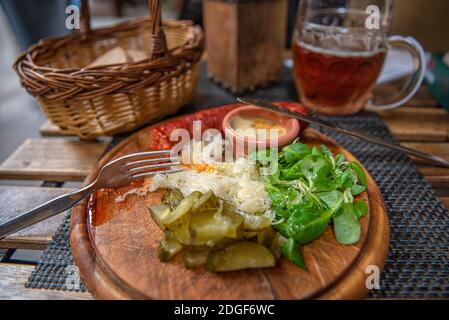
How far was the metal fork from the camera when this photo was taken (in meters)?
0.93

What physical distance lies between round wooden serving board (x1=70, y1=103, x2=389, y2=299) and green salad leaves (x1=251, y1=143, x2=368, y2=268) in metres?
0.04

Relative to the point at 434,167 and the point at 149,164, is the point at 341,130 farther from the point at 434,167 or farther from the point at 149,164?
the point at 149,164

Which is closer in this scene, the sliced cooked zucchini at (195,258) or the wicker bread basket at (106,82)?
the sliced cooked zucchini at (195,258)

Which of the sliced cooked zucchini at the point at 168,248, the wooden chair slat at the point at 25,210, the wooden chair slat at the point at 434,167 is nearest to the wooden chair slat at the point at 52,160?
the wooden chair slat at the point at 25,210

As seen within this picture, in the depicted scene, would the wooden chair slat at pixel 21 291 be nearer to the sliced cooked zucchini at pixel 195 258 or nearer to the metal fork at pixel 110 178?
the metal fork at pixel 110 178

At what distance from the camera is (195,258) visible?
0.85 m

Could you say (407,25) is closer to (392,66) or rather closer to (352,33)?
(392,66)

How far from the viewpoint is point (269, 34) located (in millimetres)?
1841

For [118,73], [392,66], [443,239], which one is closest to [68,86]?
[118,73]

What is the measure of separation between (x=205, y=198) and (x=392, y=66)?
5.98ft

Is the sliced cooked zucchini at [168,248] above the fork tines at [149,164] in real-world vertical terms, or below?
below

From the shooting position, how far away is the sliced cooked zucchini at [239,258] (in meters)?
0.82

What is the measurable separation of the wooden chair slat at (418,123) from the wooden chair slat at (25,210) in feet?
4.80
